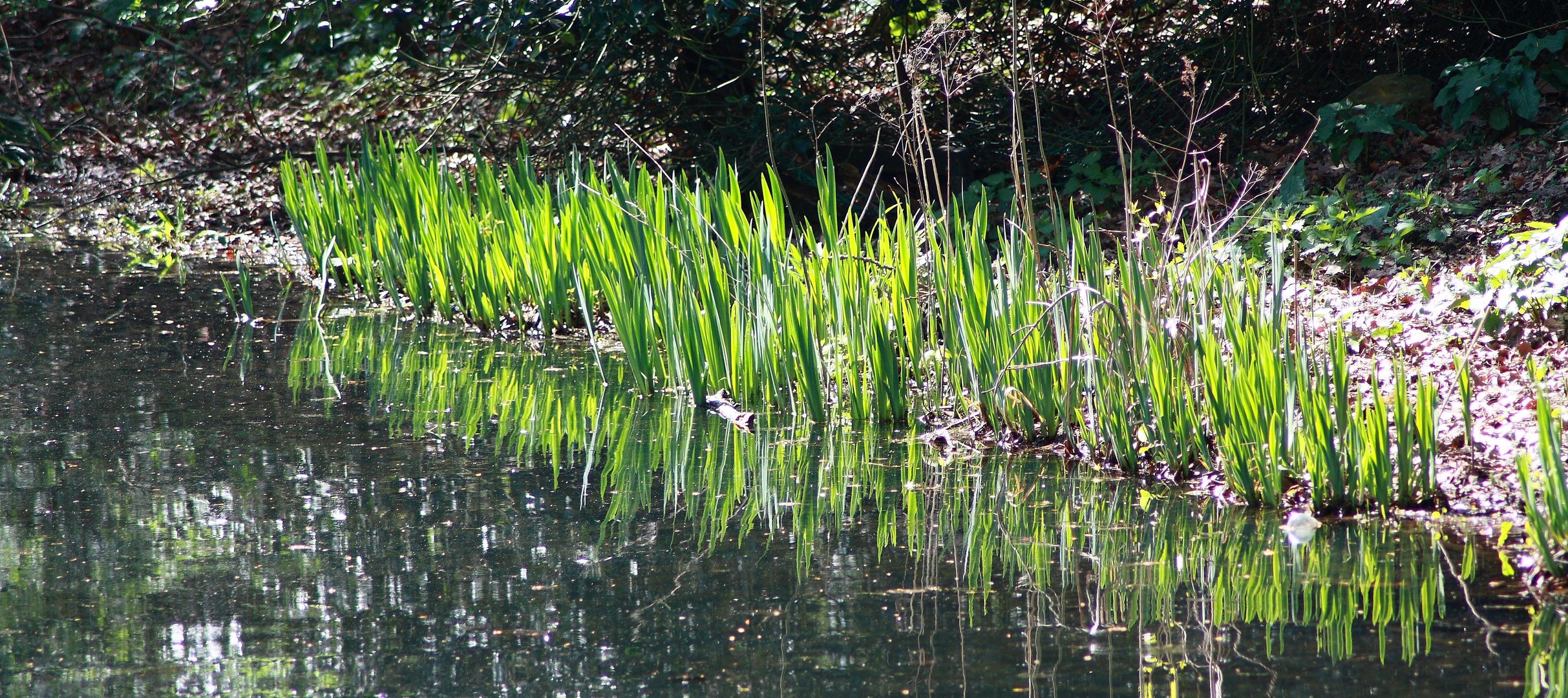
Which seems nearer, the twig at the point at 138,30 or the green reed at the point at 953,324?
the green reed at the point at 953,324

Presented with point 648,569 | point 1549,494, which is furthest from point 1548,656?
point 648,569

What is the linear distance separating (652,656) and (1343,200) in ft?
14.4

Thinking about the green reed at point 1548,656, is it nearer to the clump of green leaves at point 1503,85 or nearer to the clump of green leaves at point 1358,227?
the clump of green leaves at point 1358,227

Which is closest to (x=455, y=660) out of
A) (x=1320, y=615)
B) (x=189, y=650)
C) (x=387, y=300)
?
(x=189, y=650)

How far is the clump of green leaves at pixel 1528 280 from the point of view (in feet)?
12.2

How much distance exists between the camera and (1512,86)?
6023 millimetres

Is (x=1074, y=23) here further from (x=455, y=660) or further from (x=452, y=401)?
(x=455, y=660)

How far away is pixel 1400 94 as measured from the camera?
6.45m

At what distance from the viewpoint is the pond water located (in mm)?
2168

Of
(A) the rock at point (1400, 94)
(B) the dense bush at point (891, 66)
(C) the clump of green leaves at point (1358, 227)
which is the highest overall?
(B) the dense bush at point (891, 66)

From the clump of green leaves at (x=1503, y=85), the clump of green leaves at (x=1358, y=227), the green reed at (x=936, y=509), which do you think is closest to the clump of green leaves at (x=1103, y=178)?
the clump of green leaves at (x=1358, y=227)

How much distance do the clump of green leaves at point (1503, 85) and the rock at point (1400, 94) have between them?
21 cm

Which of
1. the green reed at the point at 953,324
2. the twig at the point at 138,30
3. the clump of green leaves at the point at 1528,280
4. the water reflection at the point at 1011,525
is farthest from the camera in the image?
the twig at the point at 138,30

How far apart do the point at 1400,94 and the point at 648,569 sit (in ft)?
17.3
